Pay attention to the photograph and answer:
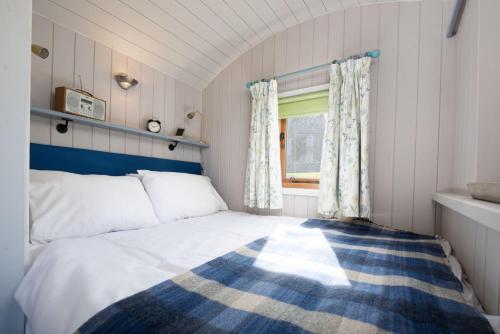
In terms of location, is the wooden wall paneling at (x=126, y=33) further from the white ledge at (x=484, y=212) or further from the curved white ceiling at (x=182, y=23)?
the white ledge at (x=484, y=212)

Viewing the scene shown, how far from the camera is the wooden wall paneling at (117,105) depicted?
188cm

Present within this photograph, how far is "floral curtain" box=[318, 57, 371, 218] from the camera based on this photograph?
1662 millimetres

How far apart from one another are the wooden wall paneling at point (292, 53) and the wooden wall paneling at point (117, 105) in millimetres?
1526

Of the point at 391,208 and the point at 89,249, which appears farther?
the point at 391,208

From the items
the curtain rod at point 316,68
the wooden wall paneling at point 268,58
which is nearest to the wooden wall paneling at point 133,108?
the curtain rod at point 316,68

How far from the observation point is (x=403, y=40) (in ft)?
5.59

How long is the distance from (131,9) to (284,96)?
56.6 inches

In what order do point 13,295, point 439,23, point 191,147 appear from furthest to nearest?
1. point 191,147
2. point 439,23
3. point 13,295

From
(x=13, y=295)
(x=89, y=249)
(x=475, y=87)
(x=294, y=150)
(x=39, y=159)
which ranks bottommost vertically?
(x=13, y=295)

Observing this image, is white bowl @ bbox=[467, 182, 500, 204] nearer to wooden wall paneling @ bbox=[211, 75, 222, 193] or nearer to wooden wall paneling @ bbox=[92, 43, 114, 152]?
wooden wall paneling @ bbox=[211, 75, 222, 193]

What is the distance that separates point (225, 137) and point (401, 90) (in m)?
1.72

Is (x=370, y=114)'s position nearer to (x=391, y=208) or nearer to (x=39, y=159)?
(x=391, y=208)

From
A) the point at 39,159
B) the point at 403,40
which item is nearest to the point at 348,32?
the point at 403,40

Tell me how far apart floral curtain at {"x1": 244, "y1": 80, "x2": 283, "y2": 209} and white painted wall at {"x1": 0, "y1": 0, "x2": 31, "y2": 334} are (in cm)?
162
